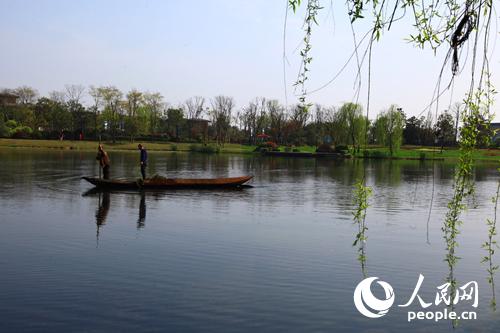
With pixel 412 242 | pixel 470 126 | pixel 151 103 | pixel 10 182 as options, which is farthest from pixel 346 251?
pixel 151 103

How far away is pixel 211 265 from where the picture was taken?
1317cm

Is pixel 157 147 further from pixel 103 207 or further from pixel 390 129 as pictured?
pixel 103 207

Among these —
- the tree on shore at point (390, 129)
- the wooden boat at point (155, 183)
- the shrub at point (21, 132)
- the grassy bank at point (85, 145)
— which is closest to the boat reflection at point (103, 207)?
the wooden boat at point (155, 183)

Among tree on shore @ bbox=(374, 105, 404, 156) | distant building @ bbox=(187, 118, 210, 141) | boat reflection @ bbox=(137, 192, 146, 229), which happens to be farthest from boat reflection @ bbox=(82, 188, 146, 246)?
distant building @ bbox=(187, 118, 210, 141)

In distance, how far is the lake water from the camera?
9656mm

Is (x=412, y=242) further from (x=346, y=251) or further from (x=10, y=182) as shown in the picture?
(x=10, y=182)

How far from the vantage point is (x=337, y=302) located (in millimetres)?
10688

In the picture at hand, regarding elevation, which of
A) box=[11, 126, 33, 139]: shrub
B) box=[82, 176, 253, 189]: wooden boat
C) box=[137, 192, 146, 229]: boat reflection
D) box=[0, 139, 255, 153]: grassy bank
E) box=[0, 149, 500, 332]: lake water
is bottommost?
box=[0, 149, 500, 332]: lake water

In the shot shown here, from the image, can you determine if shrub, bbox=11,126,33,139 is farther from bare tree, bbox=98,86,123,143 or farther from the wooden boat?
the wooden boat

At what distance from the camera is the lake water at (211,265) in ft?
31.7

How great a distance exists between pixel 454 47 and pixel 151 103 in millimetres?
129842

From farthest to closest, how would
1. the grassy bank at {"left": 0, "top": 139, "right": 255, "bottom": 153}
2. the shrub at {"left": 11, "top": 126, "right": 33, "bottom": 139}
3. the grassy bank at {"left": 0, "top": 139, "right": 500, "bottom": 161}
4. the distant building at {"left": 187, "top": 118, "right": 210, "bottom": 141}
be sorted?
the distant building at {"left": 187, "top": 118, "right": 210, "bottom": 141}, the shrub at {"left": 11, "top": 126, "right": 33, "bottom": 139}, the grassy bank at {"left": 0, "top": 139, "right": 500, "bottom": 161}, the grassy bank at {"left": 0, "top": 139, "right": 255, "bottom": 153}

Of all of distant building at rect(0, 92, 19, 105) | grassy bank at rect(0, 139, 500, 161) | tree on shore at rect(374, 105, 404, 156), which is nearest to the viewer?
grassy bank at rect(0, 139, 500, 161)

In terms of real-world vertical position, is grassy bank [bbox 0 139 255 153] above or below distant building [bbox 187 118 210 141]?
below
